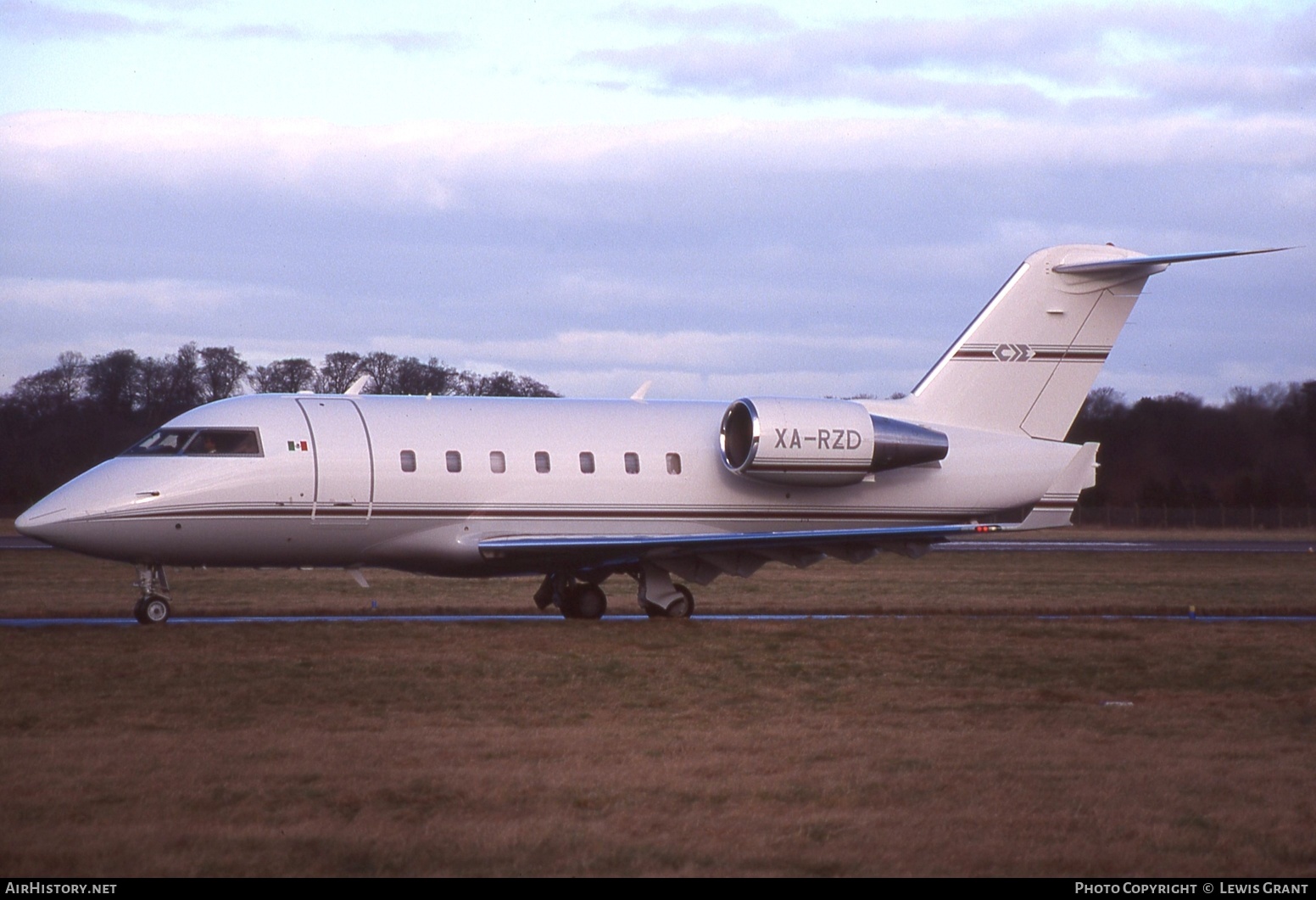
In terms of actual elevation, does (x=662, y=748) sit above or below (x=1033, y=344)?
below

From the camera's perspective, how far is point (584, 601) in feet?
76.2

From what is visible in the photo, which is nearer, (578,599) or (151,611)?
(151,611)

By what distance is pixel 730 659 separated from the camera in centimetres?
1761

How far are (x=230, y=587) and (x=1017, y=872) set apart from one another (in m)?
27.1

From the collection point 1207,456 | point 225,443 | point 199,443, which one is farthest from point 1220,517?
point 199,443

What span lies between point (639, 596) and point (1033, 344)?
25.7ft

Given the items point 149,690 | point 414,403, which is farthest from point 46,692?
point 414,403

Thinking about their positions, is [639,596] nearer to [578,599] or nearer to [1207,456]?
[578,599]

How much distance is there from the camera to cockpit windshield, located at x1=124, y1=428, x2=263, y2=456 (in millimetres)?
20859

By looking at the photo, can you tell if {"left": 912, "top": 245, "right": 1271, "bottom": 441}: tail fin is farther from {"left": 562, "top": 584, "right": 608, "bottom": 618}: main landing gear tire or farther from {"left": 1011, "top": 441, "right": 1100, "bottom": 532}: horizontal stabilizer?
{"left": 562, "top": 584, "right": 608, "bottom": 618}: main landing gear tire

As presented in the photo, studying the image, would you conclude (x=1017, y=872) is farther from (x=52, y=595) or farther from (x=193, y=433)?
(x=52, y=595)

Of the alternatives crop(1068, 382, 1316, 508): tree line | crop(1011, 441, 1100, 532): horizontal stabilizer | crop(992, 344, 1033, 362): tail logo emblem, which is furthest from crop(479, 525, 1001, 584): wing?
crop(1068, 382, 1316, 508): tree line

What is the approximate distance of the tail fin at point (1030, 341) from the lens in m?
24.7

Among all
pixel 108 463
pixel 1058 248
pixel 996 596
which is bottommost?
pixel 996 596
